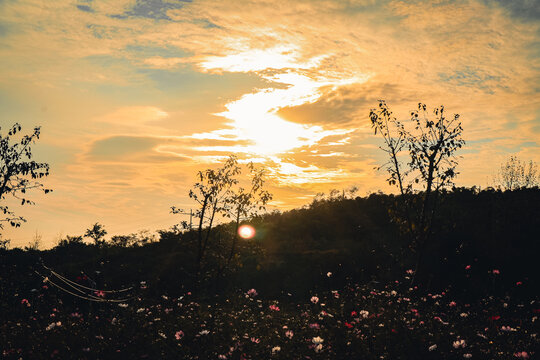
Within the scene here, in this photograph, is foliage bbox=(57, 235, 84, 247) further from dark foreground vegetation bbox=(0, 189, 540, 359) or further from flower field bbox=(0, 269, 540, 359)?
flower field bbox=(0, 269, 540, 359)

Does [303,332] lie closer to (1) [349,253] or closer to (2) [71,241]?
(1) [349,253]

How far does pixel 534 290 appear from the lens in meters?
14.2

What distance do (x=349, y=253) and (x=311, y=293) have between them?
12.4ft

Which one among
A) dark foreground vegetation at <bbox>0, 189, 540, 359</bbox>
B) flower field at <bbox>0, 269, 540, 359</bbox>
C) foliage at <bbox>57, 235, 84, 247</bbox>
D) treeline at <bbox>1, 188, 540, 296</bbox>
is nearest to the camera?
flower field at <bbox>0, 269, 540, 359</bbox>

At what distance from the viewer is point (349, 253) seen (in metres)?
20.7

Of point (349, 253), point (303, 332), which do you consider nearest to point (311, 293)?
point (349, 253)

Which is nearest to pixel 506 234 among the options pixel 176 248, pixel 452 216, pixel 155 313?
pixel 452 216

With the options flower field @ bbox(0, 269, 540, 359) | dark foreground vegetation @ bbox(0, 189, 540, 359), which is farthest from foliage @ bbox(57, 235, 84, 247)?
flower field @ bbox(0, 269, 540, 359)

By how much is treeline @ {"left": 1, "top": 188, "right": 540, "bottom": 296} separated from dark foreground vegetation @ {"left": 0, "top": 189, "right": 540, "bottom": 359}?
3.1 inches

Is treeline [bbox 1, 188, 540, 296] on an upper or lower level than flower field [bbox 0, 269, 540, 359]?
upper

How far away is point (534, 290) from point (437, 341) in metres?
7.55

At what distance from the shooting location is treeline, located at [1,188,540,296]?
661 inches

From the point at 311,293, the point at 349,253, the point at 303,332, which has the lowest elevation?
the point at 311,293

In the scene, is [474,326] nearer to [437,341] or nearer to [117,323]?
[437,341]
